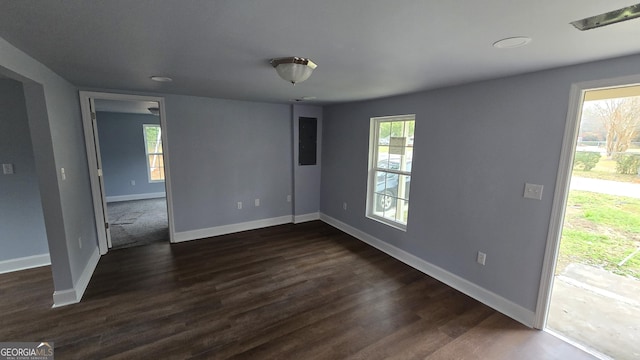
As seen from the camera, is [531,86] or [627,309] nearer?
[531,86]

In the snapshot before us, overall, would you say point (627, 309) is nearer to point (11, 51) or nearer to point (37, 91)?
point (11, 51)

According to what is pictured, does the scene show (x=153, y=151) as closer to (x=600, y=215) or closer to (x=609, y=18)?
(x=609, y=18)

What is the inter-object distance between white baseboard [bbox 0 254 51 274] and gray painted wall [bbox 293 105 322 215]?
3376mm

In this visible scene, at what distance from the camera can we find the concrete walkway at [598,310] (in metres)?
2.04

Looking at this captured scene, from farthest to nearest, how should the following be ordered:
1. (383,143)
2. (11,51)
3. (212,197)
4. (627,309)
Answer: (212,197), (383,143), (627,309), (11,51)

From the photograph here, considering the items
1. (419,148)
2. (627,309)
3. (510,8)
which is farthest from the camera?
(419,148)

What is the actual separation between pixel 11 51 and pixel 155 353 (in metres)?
2.26

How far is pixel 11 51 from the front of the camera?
1.67 metres

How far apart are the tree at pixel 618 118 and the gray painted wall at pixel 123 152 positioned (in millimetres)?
7965

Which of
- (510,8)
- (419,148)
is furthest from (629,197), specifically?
(510,8)

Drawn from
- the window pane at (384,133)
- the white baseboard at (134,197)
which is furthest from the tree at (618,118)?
the white baseboard at (134,197)

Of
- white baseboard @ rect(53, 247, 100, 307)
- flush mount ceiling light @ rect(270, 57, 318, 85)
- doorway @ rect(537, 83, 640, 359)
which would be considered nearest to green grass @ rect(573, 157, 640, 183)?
doorway @ rect(537, 83, 640, 359)

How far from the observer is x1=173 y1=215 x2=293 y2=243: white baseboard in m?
3.96

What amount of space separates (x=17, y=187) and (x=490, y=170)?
5.05 metres
